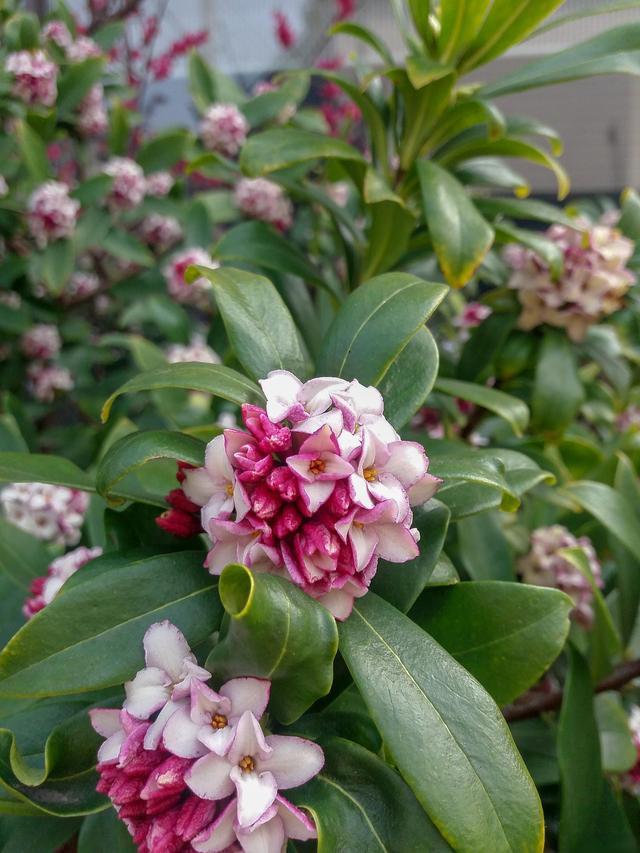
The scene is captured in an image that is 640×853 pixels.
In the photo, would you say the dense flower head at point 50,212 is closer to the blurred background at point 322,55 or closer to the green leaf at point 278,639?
the blurred background at point 322,55

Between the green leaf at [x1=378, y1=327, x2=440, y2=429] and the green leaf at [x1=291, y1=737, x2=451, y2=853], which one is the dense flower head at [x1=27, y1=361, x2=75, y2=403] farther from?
the green leaf at [x1=291, y1=737, x2=451, y2=853]

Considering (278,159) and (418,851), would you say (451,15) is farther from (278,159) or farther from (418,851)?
(418,851)

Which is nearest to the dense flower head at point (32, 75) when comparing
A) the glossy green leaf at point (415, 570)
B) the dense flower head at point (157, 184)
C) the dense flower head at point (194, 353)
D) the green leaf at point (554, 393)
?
the dense flower head at point (157, 184)

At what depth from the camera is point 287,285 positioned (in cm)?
103

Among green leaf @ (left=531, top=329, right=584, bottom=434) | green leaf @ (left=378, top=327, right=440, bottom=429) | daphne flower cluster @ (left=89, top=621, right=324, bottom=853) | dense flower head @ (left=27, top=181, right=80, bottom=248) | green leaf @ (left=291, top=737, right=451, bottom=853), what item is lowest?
green leaf @ (left=531, top=329, right=584, bottom=434)

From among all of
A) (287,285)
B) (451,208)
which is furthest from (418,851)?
(287,285)

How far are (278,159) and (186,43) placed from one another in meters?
1.94

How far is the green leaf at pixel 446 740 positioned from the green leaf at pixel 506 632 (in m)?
0.08

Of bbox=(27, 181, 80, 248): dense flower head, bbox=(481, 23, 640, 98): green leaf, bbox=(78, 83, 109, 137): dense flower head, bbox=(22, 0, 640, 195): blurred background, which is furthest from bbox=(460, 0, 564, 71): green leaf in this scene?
bbox=(22, 0, 640, 195): blurred background

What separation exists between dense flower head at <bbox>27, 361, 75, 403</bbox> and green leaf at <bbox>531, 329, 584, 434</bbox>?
120cm

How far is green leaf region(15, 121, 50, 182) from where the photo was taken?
1446mm

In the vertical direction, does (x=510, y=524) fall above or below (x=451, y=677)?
below

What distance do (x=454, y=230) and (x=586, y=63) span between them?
9.9 inches

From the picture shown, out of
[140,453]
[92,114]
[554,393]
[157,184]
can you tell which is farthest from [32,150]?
Result: [140,453]
